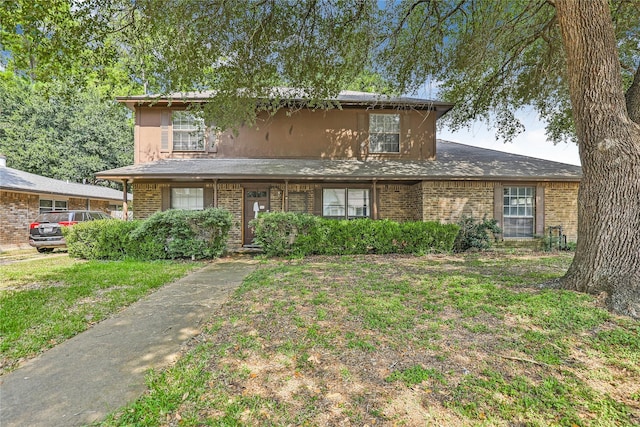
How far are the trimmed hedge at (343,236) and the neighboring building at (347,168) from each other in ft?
4.83

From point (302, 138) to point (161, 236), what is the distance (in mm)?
6206

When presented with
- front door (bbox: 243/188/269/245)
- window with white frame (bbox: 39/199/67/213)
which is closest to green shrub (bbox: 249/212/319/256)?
front door (bbox: 243/188/269/245)

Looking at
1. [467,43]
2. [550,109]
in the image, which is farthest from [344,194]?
[550,109]

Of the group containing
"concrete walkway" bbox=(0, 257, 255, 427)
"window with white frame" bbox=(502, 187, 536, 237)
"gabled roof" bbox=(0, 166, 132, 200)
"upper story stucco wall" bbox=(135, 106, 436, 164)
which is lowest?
"concrete walkway" bbox=(0, 257, 255, 427)

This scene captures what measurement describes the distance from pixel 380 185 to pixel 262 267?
6.12m

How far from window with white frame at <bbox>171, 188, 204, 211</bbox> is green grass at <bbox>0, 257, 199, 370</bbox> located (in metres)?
3.53

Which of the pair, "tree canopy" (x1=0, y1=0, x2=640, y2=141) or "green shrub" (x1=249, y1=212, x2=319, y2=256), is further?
"green shrub" (x1=249, y1=212, x2=319, y2=256)

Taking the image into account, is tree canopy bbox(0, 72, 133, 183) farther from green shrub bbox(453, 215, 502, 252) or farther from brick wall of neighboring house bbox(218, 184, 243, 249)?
green shrub bbox(453, 215, 502, 252)

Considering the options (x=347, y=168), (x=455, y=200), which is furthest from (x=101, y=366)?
(x=455, y=200)

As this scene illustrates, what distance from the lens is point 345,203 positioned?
39.0 feet

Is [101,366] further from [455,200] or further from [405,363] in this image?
[455,200]

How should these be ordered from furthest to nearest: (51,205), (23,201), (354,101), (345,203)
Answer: (51,205) → (23,201) → (345,203) → (354,101)

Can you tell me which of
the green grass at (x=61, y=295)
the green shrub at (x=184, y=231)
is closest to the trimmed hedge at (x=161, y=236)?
the green shrub at (x=184, y=231)

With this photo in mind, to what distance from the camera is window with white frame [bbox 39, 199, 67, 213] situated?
47.1 ft
